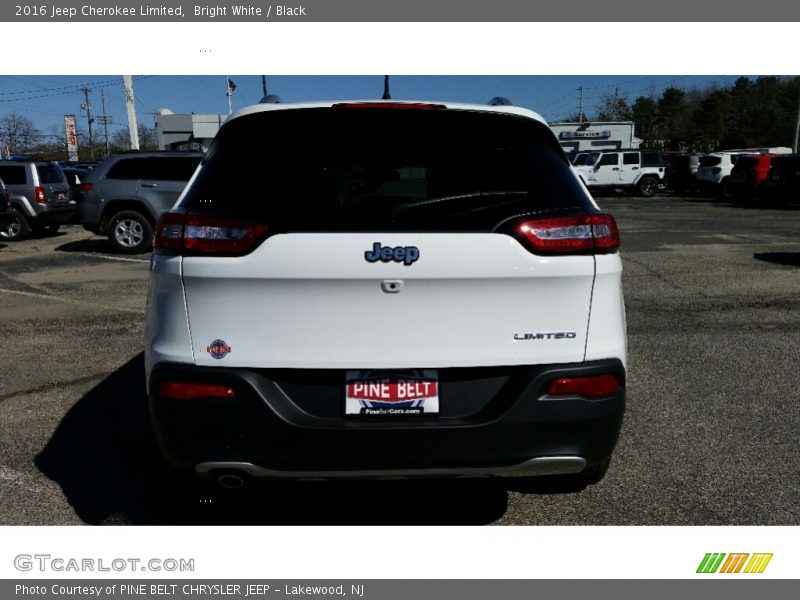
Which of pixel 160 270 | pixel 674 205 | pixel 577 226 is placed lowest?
pixel 674 205

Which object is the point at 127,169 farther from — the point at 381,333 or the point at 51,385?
the point at 381,333

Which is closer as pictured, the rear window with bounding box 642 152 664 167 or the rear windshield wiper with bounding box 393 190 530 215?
the rear windshield wiper with bounding box 393 190 530 215

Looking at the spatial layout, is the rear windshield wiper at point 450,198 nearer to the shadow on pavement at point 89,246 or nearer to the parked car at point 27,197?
the shadow on pavement at point 89,246

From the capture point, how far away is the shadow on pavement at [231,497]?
3051mm

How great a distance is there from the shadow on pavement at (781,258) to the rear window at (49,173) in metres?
14.6

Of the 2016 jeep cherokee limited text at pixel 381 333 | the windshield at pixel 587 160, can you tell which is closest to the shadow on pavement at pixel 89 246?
the 2016 jeep cherokee limited text at pixel 381 333

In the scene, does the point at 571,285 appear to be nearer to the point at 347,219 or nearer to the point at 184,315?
the point at 347,219

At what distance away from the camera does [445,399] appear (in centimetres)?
242

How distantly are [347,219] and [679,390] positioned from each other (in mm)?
3324

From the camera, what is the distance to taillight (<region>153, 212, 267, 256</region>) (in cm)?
235

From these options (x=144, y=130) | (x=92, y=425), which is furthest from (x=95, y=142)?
(x=92, y=425)

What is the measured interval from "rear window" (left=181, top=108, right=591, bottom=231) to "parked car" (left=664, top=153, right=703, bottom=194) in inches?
1144

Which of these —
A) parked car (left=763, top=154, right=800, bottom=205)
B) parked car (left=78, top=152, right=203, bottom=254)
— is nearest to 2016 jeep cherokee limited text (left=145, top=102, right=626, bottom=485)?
parked car (left=78, top=152, right=203, bottom=254)

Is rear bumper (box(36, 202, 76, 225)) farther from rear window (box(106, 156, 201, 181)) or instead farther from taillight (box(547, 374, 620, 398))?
taillight (box(547, 374, 620, 398))
